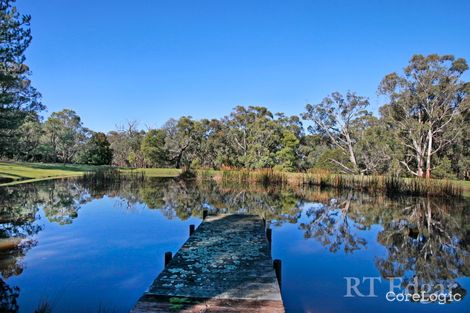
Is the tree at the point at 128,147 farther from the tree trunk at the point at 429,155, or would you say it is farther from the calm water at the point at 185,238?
the tree trunk at the point at 429,155

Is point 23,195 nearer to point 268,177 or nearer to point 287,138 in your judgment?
point 268,177

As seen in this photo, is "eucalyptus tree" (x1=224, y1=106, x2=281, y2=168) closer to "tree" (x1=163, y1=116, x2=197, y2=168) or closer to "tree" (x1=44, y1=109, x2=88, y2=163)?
"tree" (x1=163, y1=116, x2=197, y2=168)

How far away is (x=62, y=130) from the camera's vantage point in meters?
28.0

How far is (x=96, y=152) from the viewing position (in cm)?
3003

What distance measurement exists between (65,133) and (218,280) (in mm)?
28742

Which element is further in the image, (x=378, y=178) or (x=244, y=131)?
(x=244, y=131)

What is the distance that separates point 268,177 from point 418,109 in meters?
10.1

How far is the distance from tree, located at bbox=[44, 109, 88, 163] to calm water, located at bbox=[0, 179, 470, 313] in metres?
19.8

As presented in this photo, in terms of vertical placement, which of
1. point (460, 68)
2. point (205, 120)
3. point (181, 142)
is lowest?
point (181, 142)

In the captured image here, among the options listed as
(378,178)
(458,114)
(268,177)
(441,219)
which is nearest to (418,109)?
(458,114)

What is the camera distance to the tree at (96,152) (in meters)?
29.5

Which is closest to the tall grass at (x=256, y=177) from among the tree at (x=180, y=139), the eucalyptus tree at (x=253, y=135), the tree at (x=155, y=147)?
the eucalyptus tree at (x=253, y=135)

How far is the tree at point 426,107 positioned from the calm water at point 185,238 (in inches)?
362

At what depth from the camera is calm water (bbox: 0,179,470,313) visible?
128 inches
